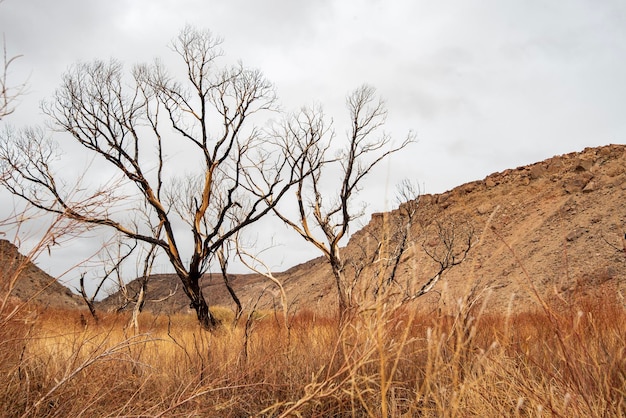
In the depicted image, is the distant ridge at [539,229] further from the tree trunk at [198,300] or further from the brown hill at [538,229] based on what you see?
the tree trunk at [198,300]

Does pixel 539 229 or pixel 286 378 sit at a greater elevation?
pixel 539 229

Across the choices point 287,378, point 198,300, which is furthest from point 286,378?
point 198,300

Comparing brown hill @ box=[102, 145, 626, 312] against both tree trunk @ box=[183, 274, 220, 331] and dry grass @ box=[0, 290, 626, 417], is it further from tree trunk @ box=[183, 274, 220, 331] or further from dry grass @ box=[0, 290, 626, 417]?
dry grass @ box=[0, 290, 626, 417]

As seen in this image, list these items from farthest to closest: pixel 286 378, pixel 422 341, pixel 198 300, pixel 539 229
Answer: pixel 539 229, pixel 198 300, pixel 422 341, pixel 286 378

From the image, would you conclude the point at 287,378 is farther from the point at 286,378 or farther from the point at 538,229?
the point at 538,229

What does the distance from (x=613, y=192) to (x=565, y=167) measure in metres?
5.19

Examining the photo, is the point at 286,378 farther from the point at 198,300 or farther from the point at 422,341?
the point at 198,300

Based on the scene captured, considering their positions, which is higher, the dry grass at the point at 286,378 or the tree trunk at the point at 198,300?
the tree trunk at the point at 198,300

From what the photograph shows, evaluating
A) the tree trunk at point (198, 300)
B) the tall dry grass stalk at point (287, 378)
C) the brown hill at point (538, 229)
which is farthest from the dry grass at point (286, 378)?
the brown hill at point (538, 229)

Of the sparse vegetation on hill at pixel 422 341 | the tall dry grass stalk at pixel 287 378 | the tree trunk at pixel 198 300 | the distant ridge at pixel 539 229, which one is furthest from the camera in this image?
the distant ridge at pixel 539 229

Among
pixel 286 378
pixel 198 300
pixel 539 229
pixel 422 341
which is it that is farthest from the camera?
pixel 539 229

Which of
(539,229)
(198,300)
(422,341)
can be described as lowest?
(422,341)

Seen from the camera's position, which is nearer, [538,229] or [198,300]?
[198,300]

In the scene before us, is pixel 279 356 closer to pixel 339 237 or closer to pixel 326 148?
pixel 339 237
